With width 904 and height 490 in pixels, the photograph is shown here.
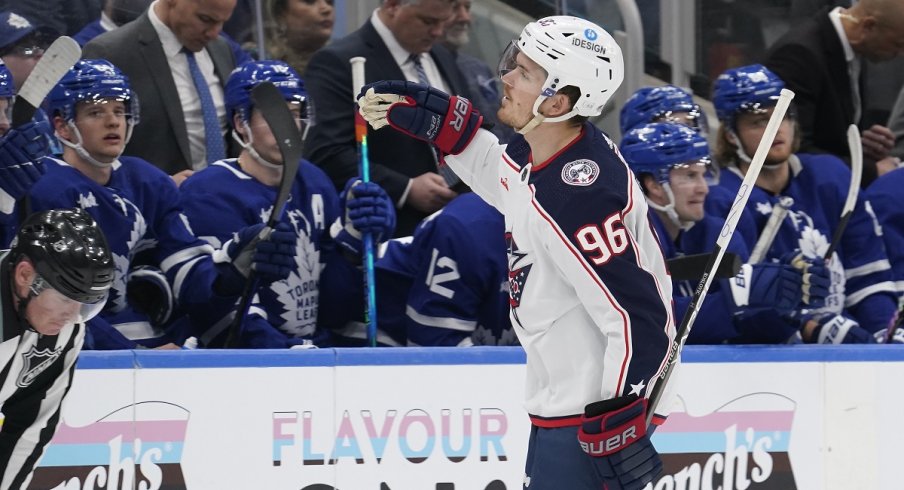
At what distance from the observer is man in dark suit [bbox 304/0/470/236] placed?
14.1 ft

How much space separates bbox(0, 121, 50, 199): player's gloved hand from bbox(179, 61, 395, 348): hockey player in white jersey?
543 millimetres

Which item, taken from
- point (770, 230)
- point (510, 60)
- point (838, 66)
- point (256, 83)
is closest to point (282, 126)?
point (256, 83)

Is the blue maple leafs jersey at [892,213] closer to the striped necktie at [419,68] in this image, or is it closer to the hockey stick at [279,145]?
the striped necktie at [419,68]

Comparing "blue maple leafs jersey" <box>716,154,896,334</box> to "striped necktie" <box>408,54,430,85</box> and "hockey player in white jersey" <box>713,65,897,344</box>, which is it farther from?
"striped necktie" <box>408,54,430,85</box>

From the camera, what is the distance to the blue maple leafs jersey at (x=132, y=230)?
12.1 feet

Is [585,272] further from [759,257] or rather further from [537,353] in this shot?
[759,257]

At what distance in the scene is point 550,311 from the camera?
2768 mm

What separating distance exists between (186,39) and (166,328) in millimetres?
852

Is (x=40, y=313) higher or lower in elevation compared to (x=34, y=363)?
higher

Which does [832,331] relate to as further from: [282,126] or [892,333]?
[282,126]

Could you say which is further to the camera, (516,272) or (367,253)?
(367,253)

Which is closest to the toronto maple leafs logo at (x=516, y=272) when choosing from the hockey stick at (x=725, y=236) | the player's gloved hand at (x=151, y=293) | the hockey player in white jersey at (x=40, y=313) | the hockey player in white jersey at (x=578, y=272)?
the hockey player in white jersey at (x=578, y=272)

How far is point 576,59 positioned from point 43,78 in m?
1.35

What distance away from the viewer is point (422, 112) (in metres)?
3.07
